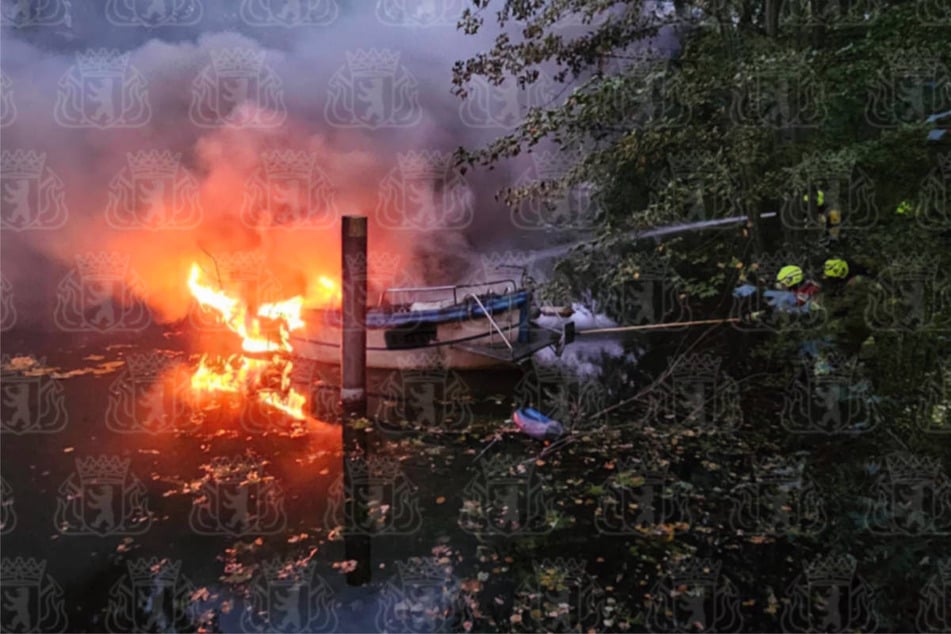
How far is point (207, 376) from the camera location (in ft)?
42.6

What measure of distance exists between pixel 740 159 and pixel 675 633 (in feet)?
21.2

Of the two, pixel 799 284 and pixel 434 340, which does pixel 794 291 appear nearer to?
pixel 799 284

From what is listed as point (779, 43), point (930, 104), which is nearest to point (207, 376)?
point (779, 43)

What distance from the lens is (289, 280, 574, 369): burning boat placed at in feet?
42.3

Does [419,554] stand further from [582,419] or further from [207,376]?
[207,376]

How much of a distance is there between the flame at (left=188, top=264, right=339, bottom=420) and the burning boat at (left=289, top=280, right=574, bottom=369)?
→ 51.3 inches

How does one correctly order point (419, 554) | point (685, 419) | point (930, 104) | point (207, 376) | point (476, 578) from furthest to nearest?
point (207, 376)
point (685, 419)
point (930, 104)
point (419, 554)
point (476, 578)

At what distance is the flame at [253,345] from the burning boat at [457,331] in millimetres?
1302

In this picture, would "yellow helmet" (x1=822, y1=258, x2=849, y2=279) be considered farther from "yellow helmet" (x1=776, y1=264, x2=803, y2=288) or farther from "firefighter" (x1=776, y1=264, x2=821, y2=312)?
"yellow helmet" (x1=776, y1=264, x2=803, y2=288)

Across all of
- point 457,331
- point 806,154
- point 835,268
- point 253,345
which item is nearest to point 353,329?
point 457,331

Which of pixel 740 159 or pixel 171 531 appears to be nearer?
pixel 171 531

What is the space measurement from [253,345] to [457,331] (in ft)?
19.6

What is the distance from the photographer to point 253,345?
1515 cm

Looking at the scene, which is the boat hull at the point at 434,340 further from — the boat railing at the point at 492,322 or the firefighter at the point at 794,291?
the firefighter at the point at 794,291
